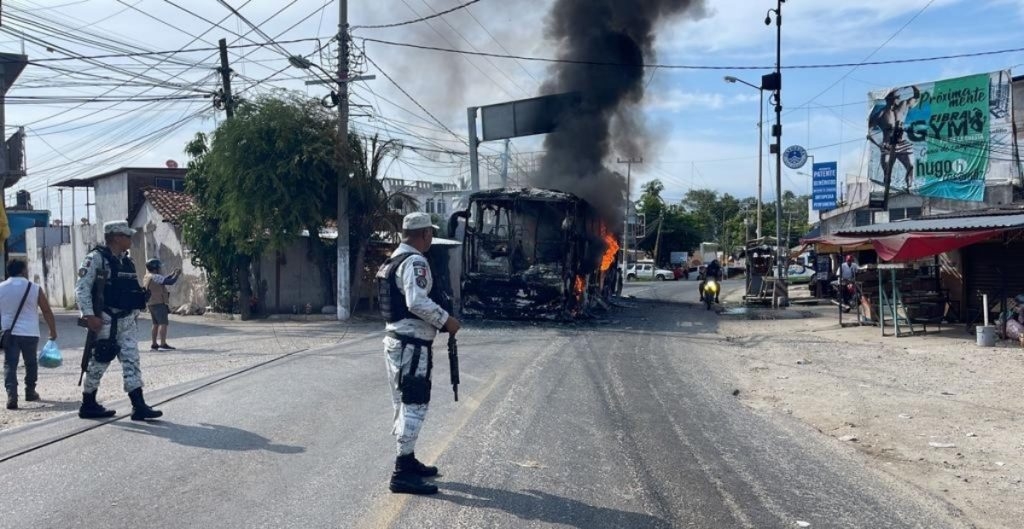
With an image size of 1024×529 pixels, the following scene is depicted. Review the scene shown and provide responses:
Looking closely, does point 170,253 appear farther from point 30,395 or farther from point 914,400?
point 914,400

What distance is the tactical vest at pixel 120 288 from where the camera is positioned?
23.1 feet

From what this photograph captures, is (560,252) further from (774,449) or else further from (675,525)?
(675,525)

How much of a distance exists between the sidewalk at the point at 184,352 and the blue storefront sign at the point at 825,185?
23.2 m

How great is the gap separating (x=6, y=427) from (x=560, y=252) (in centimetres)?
1235

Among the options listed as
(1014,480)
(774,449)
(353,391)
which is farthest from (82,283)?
(1014,480)

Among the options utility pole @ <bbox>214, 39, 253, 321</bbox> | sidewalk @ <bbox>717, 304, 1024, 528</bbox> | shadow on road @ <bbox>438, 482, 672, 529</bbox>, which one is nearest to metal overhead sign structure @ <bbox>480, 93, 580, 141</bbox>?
utility pole @ <bbox>214, 39, 253, 321</bbox>

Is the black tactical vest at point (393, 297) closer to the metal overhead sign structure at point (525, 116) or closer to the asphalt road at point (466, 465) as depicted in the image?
the asphalt road at point (466, 465)

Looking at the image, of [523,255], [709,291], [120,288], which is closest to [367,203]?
[523,255]

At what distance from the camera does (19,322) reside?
8.37m

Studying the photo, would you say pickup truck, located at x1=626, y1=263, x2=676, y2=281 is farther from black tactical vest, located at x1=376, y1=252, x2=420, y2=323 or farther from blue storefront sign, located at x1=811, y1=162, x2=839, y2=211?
black tactical vest, located at x1=376, y1=252, x2=420, y2=323

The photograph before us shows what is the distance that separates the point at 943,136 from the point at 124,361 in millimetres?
27597

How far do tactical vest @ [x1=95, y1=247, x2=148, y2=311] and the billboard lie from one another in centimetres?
2663

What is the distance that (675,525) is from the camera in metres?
4.54

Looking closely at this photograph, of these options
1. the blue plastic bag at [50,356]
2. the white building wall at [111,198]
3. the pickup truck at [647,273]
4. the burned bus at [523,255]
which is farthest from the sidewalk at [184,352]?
the pickup truck at [647,273]
